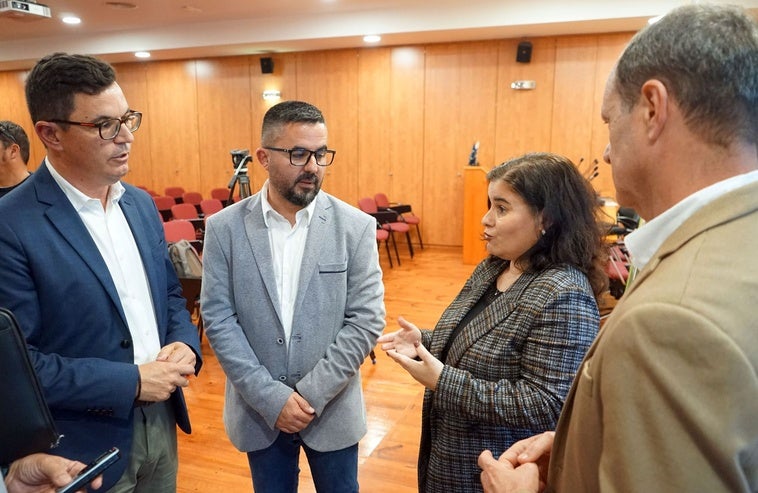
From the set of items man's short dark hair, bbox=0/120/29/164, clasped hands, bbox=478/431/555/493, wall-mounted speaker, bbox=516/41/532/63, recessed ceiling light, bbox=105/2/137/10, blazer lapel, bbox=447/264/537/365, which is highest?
recessed ceiling light, bbox=105/2/137/10

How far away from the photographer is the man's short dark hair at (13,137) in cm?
273

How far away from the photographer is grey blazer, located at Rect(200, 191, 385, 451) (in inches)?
64.8

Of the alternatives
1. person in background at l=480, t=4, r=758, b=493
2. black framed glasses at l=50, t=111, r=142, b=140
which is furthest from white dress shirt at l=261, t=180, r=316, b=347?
person in background at l=480, t=4, r=758, b=493

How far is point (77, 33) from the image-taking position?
30.5ft

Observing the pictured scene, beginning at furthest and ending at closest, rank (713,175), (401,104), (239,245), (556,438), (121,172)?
(401,104) → (239,245) → (121,172) → (556,438) → (713,175)

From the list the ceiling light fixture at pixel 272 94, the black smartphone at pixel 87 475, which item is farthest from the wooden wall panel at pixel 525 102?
the black smartphone at pixel 87 475

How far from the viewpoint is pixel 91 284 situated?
1.41 metres

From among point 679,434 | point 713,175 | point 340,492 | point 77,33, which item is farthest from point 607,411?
point 77,33

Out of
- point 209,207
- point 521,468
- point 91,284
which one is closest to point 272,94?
point 209,207

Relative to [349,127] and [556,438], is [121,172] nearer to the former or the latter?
[556,438]

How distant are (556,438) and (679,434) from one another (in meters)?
0.28

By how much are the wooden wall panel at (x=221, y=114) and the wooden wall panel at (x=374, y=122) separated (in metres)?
2.28

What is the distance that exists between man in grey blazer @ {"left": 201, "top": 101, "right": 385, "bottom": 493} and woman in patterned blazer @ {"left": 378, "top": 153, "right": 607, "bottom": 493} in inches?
9.0

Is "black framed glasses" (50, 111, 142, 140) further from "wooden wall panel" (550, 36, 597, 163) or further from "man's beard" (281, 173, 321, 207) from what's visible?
"wooden wall panel" (550, 36, 597, 163)
